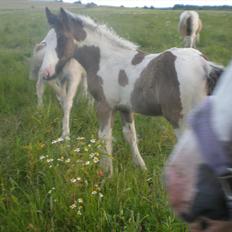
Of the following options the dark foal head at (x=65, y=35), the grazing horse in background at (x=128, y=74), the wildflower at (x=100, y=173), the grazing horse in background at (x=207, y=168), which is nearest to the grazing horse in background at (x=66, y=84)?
the dark foal head at (x=65, y=35)

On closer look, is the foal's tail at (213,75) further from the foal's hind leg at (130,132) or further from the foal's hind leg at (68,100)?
the foal's hind leg at (68,100)

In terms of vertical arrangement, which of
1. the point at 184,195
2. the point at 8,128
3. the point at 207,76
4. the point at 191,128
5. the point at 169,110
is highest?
the point at 191,128

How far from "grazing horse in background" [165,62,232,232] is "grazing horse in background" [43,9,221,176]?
9.78 ft

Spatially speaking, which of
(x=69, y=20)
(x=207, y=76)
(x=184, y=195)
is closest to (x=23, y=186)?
(x=207, y=76)

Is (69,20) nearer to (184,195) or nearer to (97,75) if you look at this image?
(97,75)

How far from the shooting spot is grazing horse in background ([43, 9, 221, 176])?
3.99 metres

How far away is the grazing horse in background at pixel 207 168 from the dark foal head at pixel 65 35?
14.8 ft

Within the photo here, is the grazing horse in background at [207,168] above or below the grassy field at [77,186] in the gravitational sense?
above

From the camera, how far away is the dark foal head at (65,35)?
17.6 ft

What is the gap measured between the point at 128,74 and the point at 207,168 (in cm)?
376

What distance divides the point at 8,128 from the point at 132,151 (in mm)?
1778

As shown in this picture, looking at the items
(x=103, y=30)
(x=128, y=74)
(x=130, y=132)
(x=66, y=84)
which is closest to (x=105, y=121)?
A: (x=130, y=132)

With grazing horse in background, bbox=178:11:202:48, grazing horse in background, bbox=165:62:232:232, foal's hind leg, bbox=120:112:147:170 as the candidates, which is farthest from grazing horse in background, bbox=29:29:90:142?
grazing horse in background, bbox=178:11:202:48

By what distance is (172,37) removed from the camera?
1802cm
